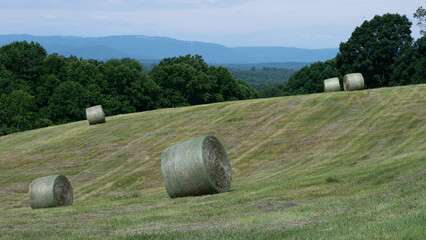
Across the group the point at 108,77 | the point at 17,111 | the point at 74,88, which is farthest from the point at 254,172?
the point at 108,77

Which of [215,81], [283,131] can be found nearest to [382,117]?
[283,131]

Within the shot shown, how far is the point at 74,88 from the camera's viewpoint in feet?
250

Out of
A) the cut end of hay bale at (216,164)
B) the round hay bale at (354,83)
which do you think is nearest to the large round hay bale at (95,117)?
the round hay bale at (354,83)

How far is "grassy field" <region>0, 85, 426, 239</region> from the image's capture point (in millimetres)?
10555

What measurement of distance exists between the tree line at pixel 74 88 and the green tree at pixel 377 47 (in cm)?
2816

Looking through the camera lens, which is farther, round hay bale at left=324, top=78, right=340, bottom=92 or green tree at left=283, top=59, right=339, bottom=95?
green tree at left=283, top=59, right=339, bottom=95

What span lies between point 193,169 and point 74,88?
206 ft

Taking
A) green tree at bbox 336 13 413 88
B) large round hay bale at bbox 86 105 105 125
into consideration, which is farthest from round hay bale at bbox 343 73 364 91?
green tree at bbox 336 13 413 88

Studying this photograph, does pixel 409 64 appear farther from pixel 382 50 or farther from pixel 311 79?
pixel 311 79

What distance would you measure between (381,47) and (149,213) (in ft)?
228

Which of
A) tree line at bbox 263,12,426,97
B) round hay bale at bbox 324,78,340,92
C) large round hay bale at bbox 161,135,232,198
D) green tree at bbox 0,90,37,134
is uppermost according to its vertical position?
tree line at bbox 263,12,426,97

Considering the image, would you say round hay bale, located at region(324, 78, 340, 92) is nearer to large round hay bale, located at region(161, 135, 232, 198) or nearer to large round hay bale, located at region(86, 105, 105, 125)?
large round hay bale, located at region(86, 105, 105, 125)

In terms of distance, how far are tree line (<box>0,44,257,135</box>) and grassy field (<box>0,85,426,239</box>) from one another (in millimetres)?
24023

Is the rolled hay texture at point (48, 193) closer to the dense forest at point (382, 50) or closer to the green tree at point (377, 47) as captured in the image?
the dense forest at point (382, 50)
